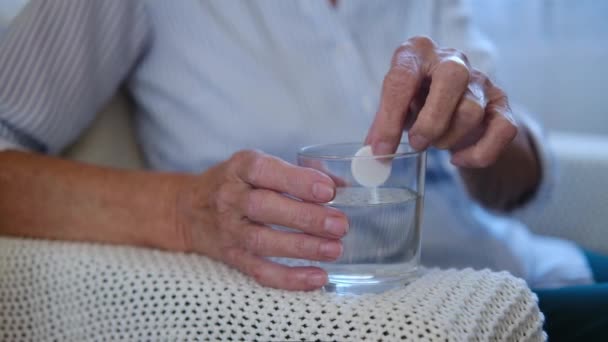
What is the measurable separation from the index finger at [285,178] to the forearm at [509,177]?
478 mm

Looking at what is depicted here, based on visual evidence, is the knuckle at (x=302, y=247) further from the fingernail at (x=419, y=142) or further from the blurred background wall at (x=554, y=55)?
the blurred background wall at (x=554, y=55)

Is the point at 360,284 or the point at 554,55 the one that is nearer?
the point at 360,284

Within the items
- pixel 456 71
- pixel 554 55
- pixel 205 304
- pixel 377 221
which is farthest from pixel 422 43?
pixel 554 55

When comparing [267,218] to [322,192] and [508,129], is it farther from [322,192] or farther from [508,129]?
[508,129]

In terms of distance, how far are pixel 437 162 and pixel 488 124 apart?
403 millimetres

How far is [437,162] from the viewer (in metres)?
1.00

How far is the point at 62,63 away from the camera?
794 mm

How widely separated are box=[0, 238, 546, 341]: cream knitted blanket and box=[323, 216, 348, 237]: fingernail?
61 mm

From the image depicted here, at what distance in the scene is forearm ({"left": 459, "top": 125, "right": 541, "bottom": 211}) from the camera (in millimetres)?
953

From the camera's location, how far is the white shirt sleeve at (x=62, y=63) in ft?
2.42

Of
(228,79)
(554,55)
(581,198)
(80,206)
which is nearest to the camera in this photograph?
(80,206)

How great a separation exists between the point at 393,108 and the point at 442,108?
0.05 m

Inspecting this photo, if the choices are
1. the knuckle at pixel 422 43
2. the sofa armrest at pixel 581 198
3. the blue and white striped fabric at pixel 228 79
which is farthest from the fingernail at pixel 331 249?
the sofa armrest at pixel 581 198

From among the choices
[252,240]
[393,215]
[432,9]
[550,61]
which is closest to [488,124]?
[393,215]
